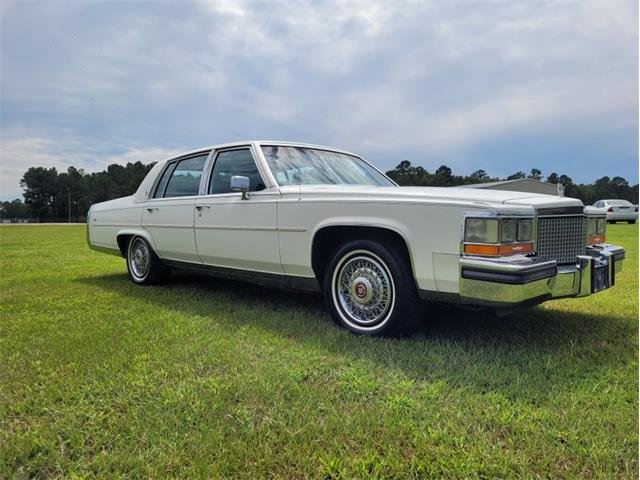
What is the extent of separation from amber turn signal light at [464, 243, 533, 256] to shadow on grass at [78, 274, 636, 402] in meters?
0.69

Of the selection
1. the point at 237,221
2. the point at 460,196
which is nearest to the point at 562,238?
the point at 460,196

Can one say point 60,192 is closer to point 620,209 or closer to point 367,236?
point 620,209

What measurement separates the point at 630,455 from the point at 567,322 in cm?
214

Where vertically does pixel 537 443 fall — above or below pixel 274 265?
below

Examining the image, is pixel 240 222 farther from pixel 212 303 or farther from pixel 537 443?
pixel 537 443

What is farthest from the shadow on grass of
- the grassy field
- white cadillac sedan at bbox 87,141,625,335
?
white cadillac sedan at bbox 87,141,625,335

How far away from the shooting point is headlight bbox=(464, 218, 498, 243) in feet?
9.16

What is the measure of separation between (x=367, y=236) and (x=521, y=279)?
118cm

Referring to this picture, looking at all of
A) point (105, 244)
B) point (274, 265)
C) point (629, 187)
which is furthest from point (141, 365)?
point (629, 187)

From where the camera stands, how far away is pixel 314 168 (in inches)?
174

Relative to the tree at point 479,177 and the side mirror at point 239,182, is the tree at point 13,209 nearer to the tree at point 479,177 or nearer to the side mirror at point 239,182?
the tree at point 479,177

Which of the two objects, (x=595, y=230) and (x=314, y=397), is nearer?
(x=314, y=397)

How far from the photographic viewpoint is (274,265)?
13.4ft

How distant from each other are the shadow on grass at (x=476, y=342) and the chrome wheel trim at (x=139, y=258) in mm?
1025
